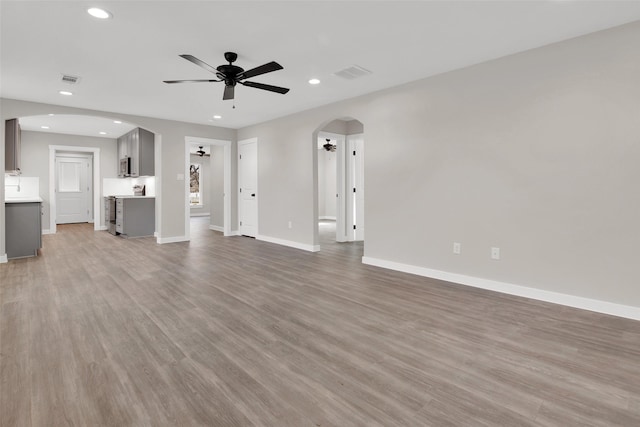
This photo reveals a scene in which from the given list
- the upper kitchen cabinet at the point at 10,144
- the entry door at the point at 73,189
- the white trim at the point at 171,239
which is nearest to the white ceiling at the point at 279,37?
the upper kitchen cabinet at the point at 10,144

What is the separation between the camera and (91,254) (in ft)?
18.4

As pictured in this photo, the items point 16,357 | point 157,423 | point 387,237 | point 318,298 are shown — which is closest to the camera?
point 157,423

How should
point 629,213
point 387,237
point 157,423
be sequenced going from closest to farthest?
point 157,423, point 629,213, point 387,237

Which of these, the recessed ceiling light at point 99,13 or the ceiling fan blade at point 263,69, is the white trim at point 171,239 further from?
the recessed ceiling light at point 99,13

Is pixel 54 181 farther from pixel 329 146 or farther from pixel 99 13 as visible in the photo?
pixel 99 13

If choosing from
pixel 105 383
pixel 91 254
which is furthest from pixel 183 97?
pixel 105 383

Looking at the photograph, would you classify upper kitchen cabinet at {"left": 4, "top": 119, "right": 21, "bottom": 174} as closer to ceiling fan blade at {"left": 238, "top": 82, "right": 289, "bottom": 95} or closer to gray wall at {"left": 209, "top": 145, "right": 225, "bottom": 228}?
gray wall at {"left": 209, "top": 145, "right": 225, "bottom": 228}

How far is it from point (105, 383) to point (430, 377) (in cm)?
186

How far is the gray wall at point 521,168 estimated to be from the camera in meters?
2.88

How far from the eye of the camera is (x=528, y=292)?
3371 millimetres

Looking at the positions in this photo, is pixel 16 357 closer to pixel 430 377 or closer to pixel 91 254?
pixel 430 377

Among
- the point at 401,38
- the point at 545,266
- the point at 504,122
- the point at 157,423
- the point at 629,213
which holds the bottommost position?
the point at 157,423

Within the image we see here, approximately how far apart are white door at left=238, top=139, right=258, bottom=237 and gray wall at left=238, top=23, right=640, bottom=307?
320 centimetres

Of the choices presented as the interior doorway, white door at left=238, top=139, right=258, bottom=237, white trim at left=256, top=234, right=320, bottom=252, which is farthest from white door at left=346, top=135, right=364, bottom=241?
white door at left=238, top=139, right=258, bottom=237
